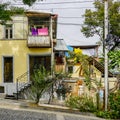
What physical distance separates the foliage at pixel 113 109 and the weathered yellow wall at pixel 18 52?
13384 millimetres

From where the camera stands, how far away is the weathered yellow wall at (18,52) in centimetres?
3083

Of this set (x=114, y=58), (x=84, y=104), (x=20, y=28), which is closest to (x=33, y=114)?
(x=84, y=104)

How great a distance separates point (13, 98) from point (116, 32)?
16.2 meters

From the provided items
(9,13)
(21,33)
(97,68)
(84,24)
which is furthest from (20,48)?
(9,13)

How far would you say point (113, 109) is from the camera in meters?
17.9

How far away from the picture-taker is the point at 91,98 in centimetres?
1877

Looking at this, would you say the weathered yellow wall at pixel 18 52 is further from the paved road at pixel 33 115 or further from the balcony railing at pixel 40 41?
the paved road at pixel 33 115

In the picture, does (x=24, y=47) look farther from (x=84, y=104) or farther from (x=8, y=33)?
(x=84, y=104)

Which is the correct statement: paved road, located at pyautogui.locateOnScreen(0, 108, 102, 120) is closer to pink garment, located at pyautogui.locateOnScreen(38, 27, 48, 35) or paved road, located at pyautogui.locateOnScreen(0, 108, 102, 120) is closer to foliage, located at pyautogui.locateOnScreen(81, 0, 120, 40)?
pink garment, located at pyautogui.locateOnScreen(38, 27, 48, 35)

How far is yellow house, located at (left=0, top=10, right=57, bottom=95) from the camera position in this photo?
3027cm

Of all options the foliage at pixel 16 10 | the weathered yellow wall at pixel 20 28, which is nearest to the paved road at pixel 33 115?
the foliage at pixel 16 10

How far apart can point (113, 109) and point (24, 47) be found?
14.4 metres

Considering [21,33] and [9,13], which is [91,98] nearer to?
[9,13]

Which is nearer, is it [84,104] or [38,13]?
[84,104]
